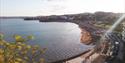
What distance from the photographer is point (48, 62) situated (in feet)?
98.9

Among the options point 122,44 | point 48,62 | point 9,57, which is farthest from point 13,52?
point 48,62

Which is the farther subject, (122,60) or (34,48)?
(122,60)

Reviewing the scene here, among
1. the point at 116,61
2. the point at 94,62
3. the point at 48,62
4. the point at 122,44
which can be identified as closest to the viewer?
the point at 122,44

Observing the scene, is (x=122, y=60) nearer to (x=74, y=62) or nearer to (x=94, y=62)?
(x=94, y=62)

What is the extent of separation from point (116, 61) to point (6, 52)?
9863 mm

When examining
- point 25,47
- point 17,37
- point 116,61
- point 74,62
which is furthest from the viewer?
point 74,62

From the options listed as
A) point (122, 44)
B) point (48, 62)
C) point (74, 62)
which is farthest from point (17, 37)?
point (48, 62)

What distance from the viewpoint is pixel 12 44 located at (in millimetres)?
3662

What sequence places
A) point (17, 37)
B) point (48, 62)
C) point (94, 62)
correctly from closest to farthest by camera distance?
point (17, 37), point (94, 62), point (48, 62)

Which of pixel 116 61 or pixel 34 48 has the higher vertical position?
pixel 34 48

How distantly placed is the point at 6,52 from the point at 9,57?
7.0 inches

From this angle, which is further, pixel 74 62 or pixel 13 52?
pixel 74 62

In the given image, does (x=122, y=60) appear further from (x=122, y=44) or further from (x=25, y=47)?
(x=25, y=47)

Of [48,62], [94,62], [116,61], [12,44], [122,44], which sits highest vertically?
[12,44]
